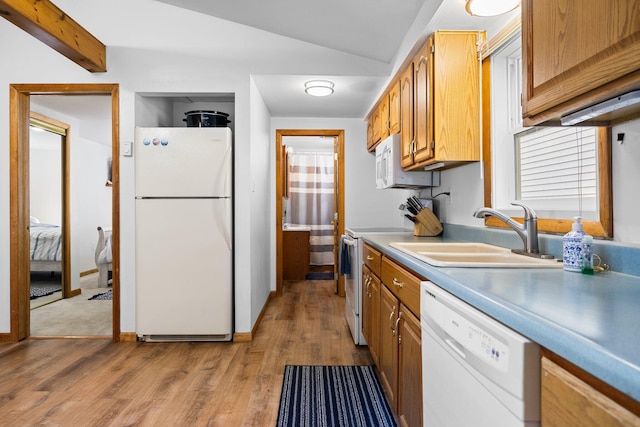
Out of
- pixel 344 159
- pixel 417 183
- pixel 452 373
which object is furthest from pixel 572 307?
pixel 344 159

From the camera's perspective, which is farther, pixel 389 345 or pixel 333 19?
pixel 333 19

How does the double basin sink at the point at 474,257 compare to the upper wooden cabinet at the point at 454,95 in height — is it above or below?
below

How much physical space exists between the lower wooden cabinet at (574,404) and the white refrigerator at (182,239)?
255 cm

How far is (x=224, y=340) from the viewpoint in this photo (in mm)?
2977

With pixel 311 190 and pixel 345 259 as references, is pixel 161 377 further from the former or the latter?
pixel 311 190

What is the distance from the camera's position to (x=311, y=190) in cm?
638

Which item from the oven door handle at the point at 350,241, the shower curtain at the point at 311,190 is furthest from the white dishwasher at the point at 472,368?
the shower curtain at the point at 311,190

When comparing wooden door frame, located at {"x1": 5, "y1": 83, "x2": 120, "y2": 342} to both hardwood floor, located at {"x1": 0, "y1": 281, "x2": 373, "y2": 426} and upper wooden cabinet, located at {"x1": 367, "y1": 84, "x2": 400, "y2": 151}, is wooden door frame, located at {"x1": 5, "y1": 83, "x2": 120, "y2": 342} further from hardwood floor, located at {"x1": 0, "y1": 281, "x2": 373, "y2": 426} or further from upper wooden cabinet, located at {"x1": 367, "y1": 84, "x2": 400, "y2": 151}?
upper wooden cabinet, located at {"x1": 367, "y1": 84, "x2": 400, "y2": 151}

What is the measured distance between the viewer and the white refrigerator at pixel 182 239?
291 centimetres

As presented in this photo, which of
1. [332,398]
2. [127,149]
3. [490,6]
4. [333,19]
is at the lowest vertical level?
[332,398]

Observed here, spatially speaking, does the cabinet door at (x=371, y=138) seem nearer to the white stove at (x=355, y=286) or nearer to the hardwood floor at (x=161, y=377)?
the white stove at (x=355, y=286)

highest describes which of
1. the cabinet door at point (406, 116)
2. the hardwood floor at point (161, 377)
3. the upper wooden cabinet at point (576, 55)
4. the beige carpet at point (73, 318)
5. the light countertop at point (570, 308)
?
the cabinet door at point (406, 116)

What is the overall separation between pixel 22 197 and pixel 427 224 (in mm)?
3194

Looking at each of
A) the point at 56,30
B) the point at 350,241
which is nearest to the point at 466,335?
the point at 350,241
